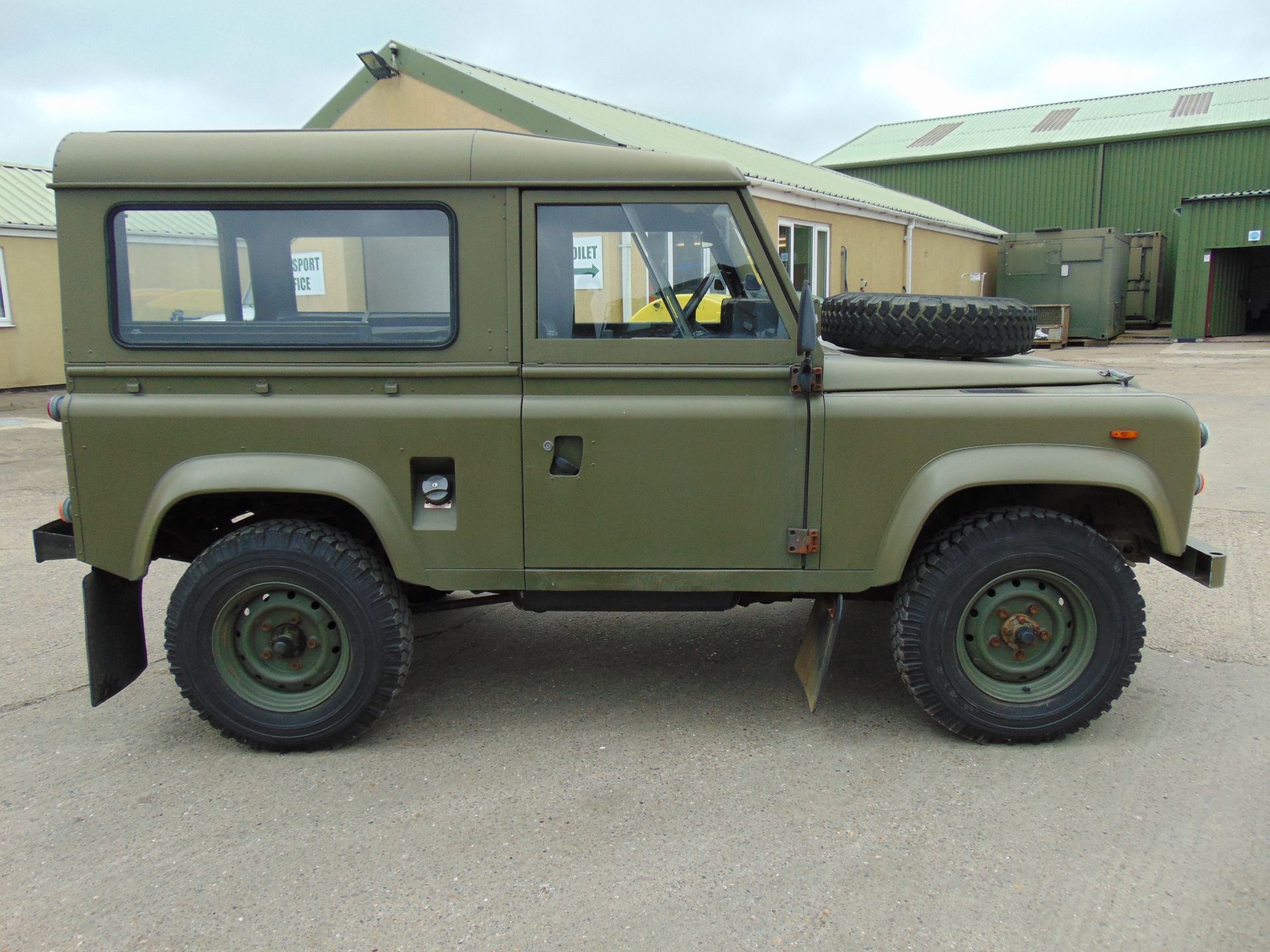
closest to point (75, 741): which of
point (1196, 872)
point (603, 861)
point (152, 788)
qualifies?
point (152, 788)

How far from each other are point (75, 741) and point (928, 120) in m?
38.5

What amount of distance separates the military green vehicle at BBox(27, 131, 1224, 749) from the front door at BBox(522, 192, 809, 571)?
0.4 inches

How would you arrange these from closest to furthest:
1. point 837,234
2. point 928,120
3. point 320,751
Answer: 1. point 320,751
2. point 837,234
3. point 928,120

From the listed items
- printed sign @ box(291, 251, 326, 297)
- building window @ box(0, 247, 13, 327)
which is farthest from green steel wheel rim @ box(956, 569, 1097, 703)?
building window @ box(0, 247, 13, 327)

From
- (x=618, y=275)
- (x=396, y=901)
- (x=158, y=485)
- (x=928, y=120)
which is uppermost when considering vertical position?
(x=928, y=120)

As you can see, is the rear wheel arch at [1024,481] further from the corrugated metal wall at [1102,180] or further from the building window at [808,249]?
the corrugated metal wall at [1102,180]

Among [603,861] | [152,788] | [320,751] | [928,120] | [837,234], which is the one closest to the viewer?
[603,861]

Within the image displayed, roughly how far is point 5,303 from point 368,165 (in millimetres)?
16692

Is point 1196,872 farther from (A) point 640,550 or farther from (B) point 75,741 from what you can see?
(B) point 75,741

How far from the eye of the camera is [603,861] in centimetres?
293

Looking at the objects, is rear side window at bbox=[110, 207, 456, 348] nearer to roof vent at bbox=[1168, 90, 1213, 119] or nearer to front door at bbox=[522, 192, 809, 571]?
front door at bbox=[522, 192, 809, 571]

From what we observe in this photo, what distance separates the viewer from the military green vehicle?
3.44 m

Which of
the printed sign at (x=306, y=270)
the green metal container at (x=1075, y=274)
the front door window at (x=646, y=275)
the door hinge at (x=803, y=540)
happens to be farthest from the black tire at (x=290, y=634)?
the green metal container at (x=1075, y=274)

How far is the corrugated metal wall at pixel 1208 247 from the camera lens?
25172 millimetres
